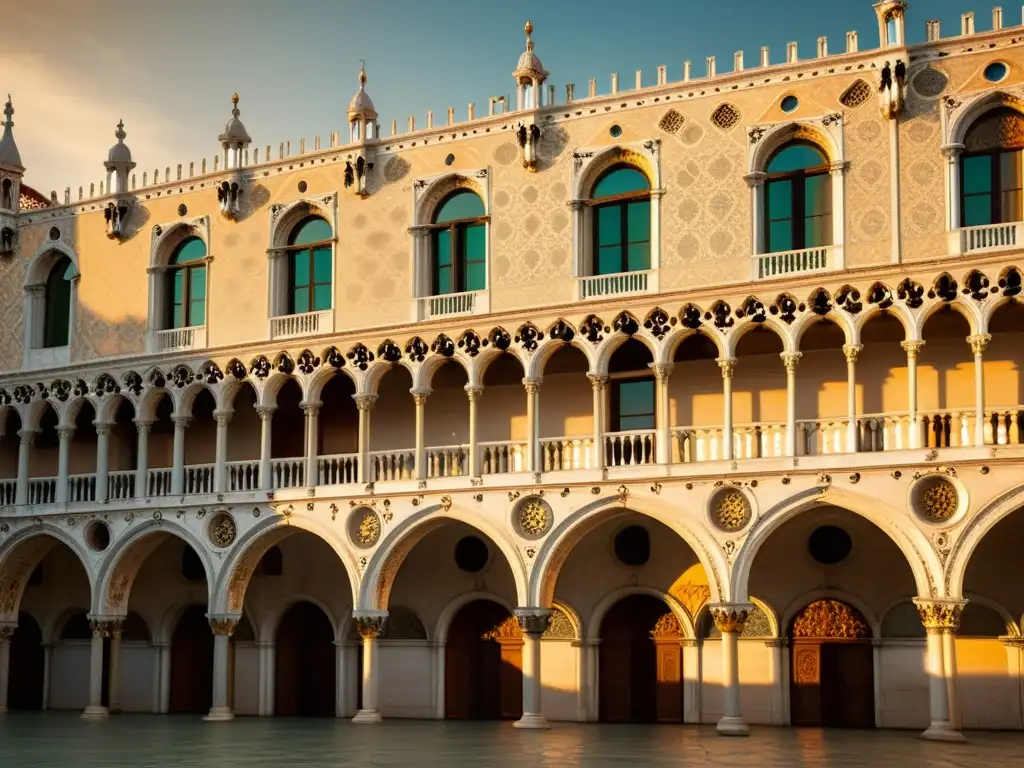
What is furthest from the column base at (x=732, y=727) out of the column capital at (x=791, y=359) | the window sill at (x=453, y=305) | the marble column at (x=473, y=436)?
the window sill at (x=453, y=305)

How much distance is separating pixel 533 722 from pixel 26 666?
14.8 m

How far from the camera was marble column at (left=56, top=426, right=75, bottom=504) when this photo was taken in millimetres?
35594

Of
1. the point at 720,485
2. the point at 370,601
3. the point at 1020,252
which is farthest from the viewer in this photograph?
the point at 370,601

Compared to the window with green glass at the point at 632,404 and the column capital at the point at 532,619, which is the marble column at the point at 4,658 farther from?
the window with green glass at the point at 632,404

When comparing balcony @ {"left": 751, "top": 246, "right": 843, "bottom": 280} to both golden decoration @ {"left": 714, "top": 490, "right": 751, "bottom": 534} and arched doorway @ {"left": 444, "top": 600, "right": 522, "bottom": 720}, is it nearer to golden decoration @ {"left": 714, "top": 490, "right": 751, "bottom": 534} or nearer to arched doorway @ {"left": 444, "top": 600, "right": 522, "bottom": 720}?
golden decoration @ {"left": 714, "top": 490, "right": 751, "bottom": 534}

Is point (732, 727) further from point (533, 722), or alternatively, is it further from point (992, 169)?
point (992, 169)

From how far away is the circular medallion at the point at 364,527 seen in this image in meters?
32.0

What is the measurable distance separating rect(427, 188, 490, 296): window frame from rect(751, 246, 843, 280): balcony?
5.53m

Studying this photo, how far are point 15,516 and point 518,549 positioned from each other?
12261 mm

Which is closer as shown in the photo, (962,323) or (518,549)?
(962,323)

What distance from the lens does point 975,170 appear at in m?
27.6

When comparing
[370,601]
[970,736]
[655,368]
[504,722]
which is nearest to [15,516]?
[370,601]

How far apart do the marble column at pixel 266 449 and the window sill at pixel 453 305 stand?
386 centimetres

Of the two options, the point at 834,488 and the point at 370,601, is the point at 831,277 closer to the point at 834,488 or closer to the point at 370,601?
the point at 834,488
